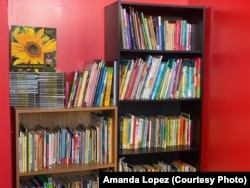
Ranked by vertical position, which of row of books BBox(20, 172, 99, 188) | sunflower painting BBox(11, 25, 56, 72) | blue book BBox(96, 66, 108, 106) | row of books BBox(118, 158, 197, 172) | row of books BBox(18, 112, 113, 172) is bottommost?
row of books BBox(20, 172, 99, 188)

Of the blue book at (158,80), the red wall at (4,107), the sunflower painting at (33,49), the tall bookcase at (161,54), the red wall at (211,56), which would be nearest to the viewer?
the red wall at (4,107)

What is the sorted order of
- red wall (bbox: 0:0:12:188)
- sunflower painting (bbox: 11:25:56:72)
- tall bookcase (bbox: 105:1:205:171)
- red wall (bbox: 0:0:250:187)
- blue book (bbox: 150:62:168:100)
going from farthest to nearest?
1. blue book (bbox: 150:62:168:100)
2. tall bookcase (bbox: 105:1:205:171)
3. sunflower painting (bbox: 11:25:56:72)
4. red wall (bbox: 0:0:250:187)
5. red wall (bbox: 0:0:12:188)

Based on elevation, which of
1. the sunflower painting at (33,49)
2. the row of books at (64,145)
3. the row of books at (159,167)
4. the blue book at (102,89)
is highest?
the sunflower painting at (33,49)

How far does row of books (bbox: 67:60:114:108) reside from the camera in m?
2.37

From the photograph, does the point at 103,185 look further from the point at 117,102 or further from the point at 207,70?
the point at 207,70

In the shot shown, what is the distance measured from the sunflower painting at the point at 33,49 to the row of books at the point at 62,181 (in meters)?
0.73

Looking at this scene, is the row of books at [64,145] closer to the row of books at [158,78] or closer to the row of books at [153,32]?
the row of books at [158,78]

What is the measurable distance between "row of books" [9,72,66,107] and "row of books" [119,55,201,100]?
0.41 meters

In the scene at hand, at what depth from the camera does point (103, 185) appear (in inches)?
68.4

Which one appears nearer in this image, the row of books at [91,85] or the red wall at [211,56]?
the red wall at [211,56]

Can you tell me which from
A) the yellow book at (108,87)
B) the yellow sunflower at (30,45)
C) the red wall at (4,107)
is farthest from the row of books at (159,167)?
the yellow sunflower at (30,45)

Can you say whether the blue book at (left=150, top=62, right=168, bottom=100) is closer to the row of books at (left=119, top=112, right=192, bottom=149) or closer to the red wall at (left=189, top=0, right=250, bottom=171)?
the row of books at (left=119, top=112, right=192, bottom=149)

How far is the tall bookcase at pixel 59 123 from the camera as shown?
2.22 meters

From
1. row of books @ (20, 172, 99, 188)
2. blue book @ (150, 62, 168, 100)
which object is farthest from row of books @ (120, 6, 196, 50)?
row of books @ (20, 172, 99, 188)
